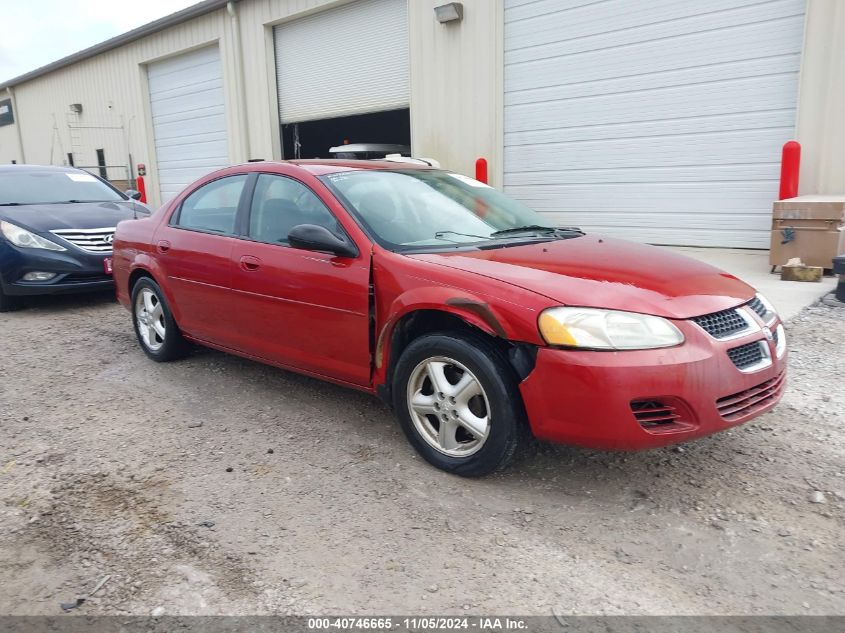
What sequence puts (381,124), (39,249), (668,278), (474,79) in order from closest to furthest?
(668,278) < (39,249) < (474,79) < (381,124)

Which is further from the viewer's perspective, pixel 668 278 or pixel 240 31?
pixel 240 31

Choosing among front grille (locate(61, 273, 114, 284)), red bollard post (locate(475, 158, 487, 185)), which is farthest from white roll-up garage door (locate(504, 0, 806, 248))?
front grille (locate(61, 273, 114, 284))

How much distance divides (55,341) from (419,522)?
447 centimetres

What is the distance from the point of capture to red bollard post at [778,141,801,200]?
7.23 m

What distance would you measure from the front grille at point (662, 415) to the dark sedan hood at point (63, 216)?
6.28 meters

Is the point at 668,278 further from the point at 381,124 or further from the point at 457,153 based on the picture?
the point at 381,124

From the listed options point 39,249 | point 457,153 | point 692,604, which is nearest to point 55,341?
point 39,249

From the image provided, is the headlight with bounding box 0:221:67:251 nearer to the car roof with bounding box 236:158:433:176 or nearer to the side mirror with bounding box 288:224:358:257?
the car roof with bounding box 236:158:433:176

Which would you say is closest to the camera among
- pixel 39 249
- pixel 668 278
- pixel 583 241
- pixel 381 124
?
pixel 668 278

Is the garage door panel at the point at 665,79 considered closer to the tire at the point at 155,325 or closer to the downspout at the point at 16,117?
the tire at the point at 155,325

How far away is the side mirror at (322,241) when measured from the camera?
3373 mm

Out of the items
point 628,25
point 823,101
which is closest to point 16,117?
point 628,25

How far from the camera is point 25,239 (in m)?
6.70

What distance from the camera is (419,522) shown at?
2713 millimetres
